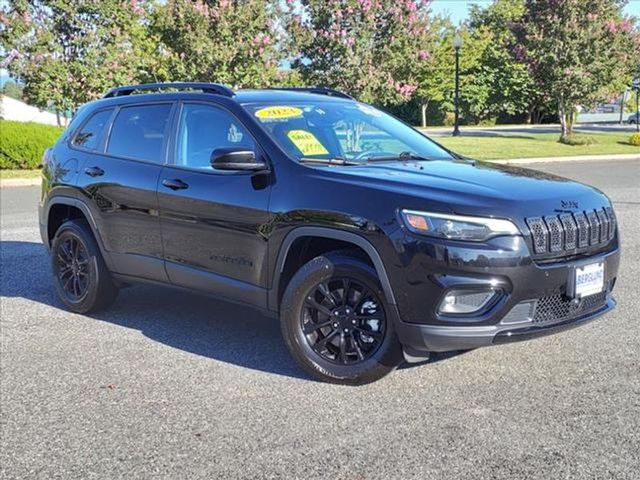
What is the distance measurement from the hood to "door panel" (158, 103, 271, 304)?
0.65 m

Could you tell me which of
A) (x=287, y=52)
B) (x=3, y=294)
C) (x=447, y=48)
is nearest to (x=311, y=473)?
(x=3, y=294)

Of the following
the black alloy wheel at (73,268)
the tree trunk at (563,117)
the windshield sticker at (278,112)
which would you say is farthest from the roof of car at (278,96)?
the tree trunk at (563,117)

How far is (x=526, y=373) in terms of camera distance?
13.6 ft

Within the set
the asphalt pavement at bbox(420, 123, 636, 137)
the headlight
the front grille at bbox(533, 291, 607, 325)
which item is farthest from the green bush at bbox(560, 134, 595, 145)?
the headlight

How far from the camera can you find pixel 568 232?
3.70 meters

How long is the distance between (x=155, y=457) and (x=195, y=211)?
1817mm

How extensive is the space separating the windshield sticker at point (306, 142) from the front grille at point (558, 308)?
65.4 inches

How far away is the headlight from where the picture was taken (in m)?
3.51

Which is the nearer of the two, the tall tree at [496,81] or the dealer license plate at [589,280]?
the dealer license plate at [589,280]

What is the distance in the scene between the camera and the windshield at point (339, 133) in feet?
14.6

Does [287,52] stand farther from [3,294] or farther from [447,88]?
[447,88]

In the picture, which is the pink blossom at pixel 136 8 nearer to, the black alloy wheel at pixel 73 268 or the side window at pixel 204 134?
the black alloy wheel at pixel 73 268

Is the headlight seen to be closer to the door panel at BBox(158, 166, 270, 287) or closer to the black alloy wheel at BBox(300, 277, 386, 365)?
the black alloy wheel at BBox(300, 277, 386, 365)

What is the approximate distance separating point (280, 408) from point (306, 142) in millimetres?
1720
